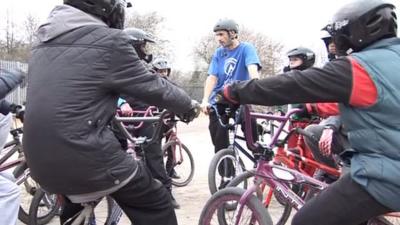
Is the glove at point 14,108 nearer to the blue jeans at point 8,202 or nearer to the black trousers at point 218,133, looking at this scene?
the blue jeans at point 8,202

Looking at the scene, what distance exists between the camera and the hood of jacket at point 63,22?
10.7 feet

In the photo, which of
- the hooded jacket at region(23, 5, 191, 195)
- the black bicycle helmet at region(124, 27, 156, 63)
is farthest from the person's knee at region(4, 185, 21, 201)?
the black bicycle helmet at region(124, 27, 156, 63)

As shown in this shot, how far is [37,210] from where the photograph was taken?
538 cm

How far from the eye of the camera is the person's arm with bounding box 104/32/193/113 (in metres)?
3.20

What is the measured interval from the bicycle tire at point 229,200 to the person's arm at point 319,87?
1271 millimetres

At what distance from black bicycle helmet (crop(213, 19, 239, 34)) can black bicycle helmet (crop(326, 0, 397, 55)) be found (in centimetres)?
372

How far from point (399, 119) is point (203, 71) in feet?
144

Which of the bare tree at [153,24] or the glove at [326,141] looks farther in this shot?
the bare tree at [153,24]

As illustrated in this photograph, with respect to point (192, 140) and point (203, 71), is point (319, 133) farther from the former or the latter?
point (203, 71)

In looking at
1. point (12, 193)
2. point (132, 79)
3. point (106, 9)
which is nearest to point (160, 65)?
point (12, 193)

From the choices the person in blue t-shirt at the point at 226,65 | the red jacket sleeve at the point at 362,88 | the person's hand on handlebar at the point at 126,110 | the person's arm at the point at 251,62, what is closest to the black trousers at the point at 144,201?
the red jacket sleeve at the point at 362,88

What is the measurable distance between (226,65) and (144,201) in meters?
3.85

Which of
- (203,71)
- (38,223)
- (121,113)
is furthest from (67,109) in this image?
(203,71)

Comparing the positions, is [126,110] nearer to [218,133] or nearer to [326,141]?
[218,133]
